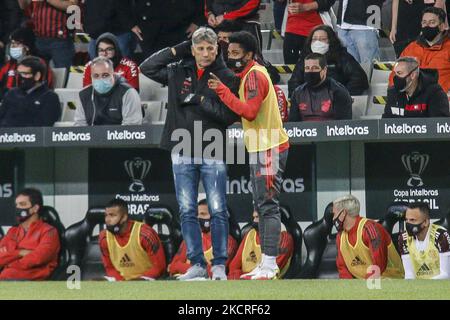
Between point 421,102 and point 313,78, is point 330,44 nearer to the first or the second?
point 313,78

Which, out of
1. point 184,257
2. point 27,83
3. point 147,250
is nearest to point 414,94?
point 184,257

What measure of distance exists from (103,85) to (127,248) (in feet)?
5.52

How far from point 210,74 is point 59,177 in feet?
14.1

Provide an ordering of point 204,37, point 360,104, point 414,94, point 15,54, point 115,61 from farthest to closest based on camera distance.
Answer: point 15,54 → point 115,61 → point 360,104 → point 414,94 → point 204,37

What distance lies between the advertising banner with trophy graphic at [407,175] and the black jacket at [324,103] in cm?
59

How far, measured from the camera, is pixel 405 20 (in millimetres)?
13844

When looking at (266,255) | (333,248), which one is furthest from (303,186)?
(266,255)

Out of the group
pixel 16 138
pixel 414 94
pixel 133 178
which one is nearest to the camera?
pixel 414 94

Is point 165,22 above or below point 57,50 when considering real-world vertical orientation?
above

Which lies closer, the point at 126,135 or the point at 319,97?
the point at 319,97

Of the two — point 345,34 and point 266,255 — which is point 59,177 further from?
point 266,255

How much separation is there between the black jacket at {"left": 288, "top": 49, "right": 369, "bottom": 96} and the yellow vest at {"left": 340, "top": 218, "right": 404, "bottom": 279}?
1653 mm

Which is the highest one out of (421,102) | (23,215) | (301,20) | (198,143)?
(301,20)

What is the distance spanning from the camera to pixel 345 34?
1371 cm
